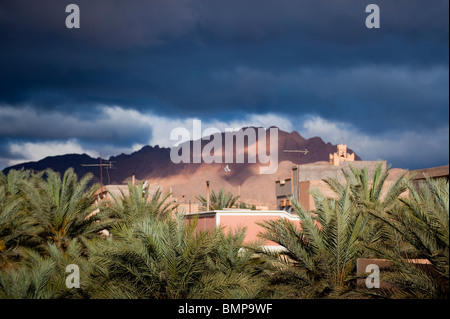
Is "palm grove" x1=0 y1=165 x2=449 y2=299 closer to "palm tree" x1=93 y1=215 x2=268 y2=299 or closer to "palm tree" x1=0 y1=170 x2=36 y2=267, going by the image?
"palm tree" x1=93 y1=215 x2=268 y2=299

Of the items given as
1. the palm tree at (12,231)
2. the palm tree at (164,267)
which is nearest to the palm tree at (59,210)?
the palm tree at (12,231)

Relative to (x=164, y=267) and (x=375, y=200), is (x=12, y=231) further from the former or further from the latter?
(x=375, y=200)

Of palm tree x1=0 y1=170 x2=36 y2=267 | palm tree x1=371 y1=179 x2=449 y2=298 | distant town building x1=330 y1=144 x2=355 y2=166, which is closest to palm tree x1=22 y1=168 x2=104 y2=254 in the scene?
palm tree x1=0 y1=170 x2=36 y2=267

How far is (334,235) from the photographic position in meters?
11.1

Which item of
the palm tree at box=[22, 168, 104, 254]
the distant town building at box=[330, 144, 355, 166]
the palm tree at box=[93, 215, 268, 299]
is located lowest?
the palm tree at box=[93, 215, 268, 299]

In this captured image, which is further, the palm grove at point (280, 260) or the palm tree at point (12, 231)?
the palm tree at point (12, 231)

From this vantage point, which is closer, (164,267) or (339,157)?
(164,267)

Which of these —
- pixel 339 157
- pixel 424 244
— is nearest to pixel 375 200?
pixel 424 244

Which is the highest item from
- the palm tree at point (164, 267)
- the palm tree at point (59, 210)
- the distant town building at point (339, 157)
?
the distant town building at point (339, 157)

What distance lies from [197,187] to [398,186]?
9177cm

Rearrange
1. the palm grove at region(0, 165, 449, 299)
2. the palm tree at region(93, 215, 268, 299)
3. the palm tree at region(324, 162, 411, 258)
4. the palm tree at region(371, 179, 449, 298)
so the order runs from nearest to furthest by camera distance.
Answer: the palm tree at region(371, 179, 449, 298)
the palm grove at region(0, 165, 449, 299)
the palm tree at region(93, 215, 268, 299)
the palm tree at region(324, 162, 411, 258)

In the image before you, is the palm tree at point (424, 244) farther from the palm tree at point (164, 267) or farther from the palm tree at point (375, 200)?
the palm tree at point (164, 267)
